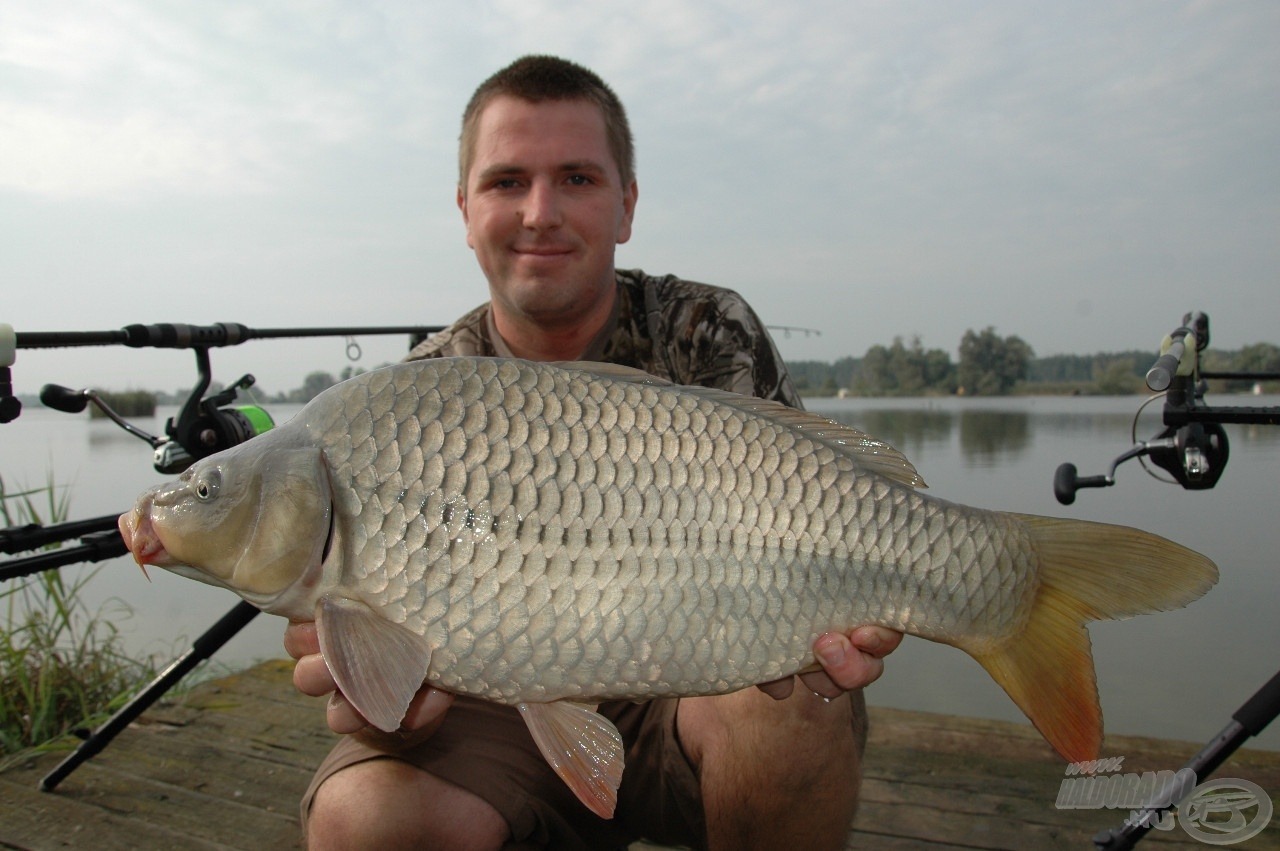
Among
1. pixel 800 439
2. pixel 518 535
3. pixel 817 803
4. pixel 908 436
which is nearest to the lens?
pixel 518 535

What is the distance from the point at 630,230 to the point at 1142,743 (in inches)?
76.7

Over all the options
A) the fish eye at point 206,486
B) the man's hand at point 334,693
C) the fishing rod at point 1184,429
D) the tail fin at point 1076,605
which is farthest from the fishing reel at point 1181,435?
the fish eye at point 206,486

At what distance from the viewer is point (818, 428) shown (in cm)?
124

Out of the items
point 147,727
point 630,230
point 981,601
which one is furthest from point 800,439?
point 147,727

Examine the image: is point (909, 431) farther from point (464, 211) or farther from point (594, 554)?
point (594, 554)

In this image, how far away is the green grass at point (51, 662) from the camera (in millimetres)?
2451

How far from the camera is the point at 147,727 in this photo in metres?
2.45

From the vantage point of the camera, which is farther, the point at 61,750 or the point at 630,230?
the point at 61,750

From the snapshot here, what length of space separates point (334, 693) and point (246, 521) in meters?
0.29

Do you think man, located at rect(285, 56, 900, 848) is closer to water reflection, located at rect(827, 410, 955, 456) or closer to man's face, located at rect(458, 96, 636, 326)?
man's face, located at rect(458, 96, 636, 326)

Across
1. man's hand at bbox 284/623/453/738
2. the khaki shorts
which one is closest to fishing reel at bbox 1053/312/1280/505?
the khaki shorts

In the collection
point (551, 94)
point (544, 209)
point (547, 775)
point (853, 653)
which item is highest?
point (551, 94)

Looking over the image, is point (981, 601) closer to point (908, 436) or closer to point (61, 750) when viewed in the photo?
point (61, 750)

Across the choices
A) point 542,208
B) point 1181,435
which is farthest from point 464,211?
point 1181,435
